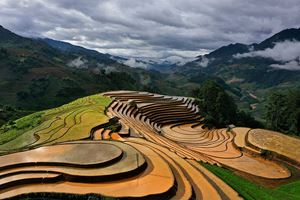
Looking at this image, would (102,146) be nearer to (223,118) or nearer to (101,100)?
(101,100)

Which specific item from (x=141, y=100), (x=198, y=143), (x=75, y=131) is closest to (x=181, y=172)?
(x=75, y=131)

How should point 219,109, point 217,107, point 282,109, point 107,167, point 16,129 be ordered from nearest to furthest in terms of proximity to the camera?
point 107,167 < point 16,129 < point 282,109 < point 217,107 < point 219,109

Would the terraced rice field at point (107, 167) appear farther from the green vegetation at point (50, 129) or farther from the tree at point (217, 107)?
the tree at point (217, 107)

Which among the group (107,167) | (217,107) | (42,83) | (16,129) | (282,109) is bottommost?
(16,129)

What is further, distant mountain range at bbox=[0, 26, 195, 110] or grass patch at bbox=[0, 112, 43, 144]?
distant mountain range at bbox=[0, 26, 195, 110]

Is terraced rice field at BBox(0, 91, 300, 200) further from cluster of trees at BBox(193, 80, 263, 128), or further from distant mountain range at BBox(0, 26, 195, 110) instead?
distant mountain range at BBox(0, 26, 195, 110)

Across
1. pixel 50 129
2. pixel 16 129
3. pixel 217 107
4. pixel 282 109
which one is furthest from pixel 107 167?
pixel 282 109

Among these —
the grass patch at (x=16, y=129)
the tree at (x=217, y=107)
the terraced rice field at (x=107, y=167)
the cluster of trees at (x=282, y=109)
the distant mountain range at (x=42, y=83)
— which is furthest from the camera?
the distant mountain range at (x=42, y=83)

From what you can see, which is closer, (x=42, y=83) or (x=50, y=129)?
(x=50, y=129)

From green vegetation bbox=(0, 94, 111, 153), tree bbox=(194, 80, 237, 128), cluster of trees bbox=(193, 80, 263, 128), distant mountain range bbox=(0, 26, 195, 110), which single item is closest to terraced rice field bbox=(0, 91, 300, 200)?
green vegetation bbox=(0, 94, 111, 153)

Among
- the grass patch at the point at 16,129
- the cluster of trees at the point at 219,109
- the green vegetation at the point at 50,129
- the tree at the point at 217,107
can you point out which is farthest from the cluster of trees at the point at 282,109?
the grass patch at the point at 16,129

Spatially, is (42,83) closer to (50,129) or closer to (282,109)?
(282,109)
